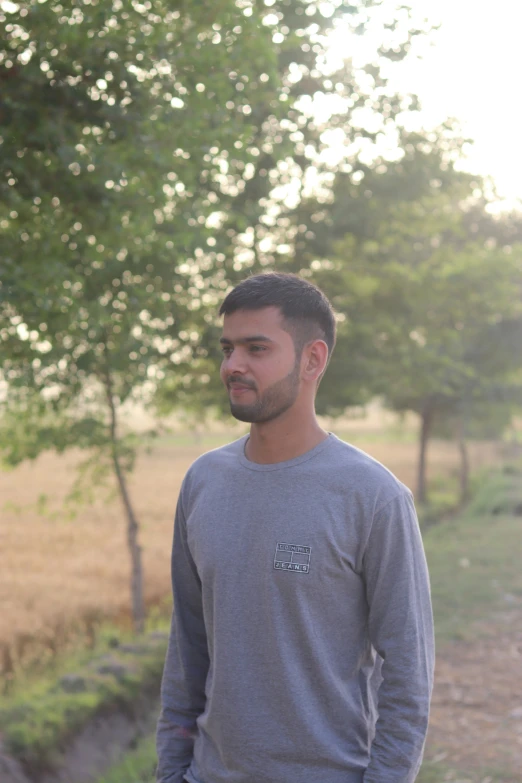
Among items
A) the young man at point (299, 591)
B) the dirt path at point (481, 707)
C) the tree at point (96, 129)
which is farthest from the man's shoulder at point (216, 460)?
the dirt path at point (481, 707)

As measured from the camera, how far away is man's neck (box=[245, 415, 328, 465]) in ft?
7.61

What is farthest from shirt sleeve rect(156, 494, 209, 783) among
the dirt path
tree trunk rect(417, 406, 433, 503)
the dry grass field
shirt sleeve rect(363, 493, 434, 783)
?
tree trunk rect(417, 406, 433, 503)

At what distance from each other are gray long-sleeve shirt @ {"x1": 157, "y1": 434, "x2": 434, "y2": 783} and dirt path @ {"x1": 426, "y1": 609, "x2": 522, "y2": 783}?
3.53 meters

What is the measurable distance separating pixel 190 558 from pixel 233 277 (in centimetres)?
867

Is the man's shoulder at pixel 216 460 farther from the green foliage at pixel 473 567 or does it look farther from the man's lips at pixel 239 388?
the green foliage at pixel 473 567

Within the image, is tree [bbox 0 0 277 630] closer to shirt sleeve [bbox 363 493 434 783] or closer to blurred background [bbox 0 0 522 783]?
blurred background [bbox 0 0 522 783]

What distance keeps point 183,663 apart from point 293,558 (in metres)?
Answer: 0.61

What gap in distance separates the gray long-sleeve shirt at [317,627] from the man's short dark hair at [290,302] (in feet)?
1.10

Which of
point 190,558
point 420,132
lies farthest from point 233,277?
point 190,558

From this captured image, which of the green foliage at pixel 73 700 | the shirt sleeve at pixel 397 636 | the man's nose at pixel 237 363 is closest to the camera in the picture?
the shirt sleeve at pixel 397 636

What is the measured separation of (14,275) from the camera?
17.2 feet

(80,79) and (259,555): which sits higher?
(80,79)

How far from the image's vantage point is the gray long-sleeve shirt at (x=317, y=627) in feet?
6.99

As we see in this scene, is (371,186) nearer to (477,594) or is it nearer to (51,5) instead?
(477,594)
